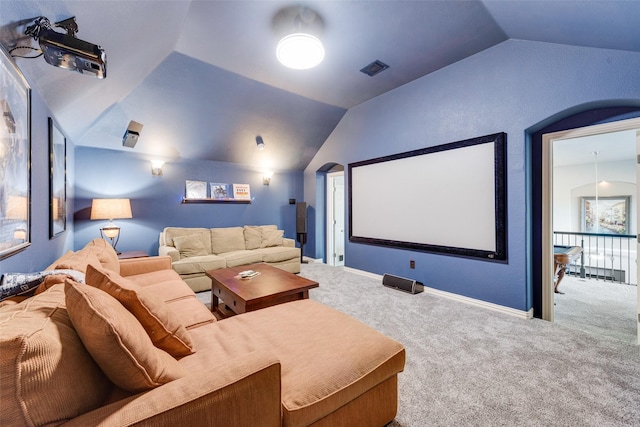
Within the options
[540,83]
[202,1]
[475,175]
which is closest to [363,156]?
[475,175]

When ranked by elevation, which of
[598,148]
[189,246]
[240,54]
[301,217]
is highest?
[240,54]

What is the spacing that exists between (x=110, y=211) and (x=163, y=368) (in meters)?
3.57

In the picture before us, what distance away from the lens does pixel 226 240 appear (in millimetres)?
4684

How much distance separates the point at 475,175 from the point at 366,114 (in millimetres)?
2095

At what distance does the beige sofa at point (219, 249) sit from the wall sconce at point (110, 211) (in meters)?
0.64

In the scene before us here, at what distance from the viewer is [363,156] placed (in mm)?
4547

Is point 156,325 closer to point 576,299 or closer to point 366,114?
point 366,114

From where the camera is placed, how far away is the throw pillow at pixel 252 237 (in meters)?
4.91

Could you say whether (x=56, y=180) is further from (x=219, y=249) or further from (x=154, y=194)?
(x=219, y=249)

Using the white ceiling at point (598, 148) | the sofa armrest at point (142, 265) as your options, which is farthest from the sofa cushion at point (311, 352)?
the white ceiling at point (598, 148)

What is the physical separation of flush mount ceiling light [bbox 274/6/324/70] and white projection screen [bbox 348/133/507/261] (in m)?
2.01

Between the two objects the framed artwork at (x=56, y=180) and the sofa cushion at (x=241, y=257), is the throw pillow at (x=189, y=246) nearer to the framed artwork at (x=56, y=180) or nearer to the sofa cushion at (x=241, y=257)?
the sofa cushion at (x=241, y=257)

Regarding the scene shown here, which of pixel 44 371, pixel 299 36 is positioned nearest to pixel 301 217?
pixel 299 36

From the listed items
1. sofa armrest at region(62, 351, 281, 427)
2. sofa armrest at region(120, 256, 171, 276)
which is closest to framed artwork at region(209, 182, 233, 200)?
sofa armrest at region(120, 256, 171, 276)
